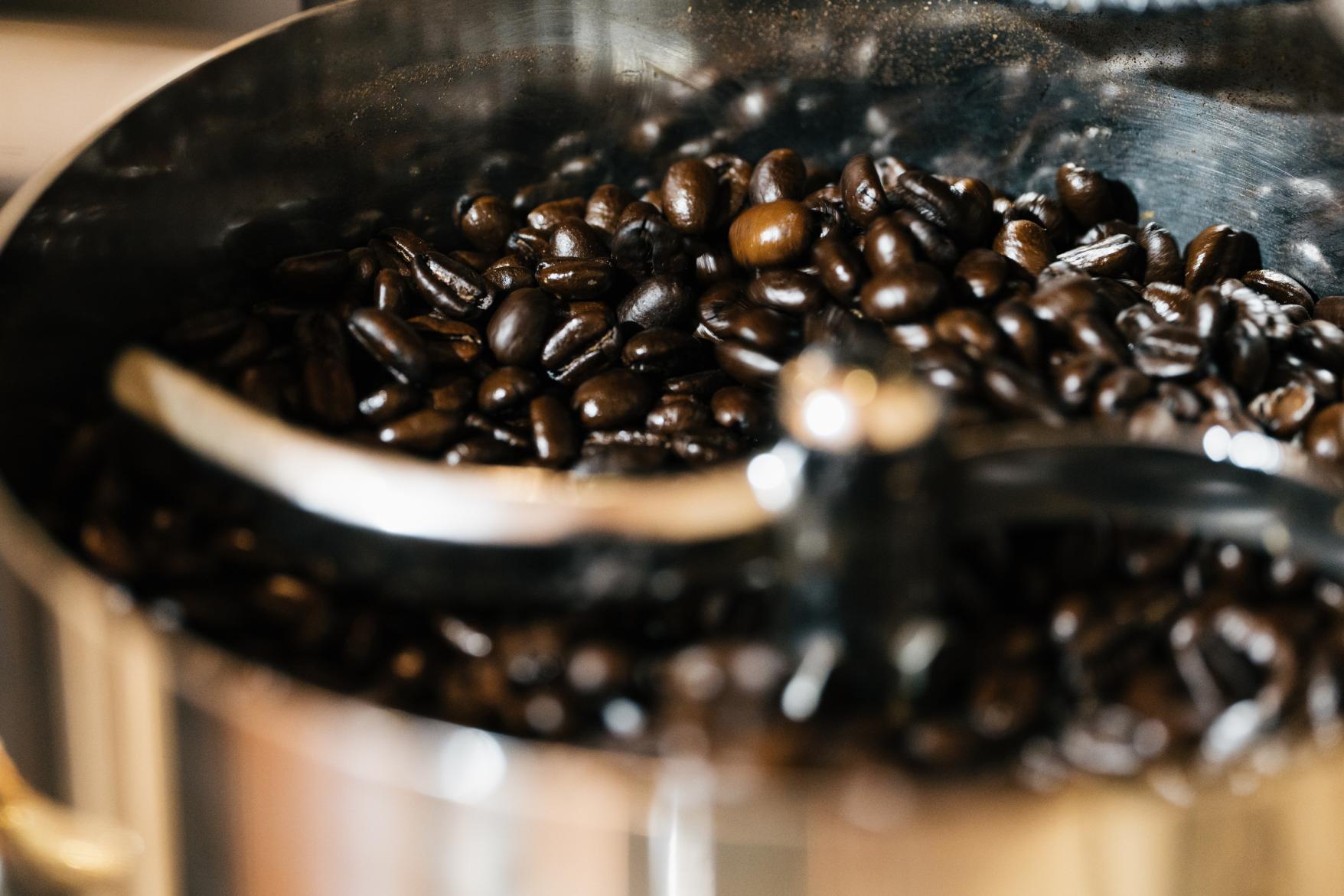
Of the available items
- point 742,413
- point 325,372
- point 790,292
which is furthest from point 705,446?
point 325,372

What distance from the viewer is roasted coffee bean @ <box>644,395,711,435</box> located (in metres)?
0.88

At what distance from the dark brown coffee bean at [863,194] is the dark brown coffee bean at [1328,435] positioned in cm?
38

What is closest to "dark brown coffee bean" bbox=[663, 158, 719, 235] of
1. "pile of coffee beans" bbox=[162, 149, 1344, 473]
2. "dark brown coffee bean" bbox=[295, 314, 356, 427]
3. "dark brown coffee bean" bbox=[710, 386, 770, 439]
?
"pile of coffee beans" bbox=[162, 149, 1344, 473]

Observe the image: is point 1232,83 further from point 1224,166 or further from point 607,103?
point 607,103

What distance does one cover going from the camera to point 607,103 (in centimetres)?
109

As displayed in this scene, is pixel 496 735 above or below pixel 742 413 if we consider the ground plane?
above

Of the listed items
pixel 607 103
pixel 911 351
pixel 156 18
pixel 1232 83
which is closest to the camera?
pixel 911 351

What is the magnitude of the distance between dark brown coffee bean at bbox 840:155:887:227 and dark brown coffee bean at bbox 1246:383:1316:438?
1.11ft

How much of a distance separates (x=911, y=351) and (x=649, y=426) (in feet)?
0.68

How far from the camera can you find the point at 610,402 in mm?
886

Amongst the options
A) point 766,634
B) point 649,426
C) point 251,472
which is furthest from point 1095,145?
point 251,472

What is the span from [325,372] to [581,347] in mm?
211

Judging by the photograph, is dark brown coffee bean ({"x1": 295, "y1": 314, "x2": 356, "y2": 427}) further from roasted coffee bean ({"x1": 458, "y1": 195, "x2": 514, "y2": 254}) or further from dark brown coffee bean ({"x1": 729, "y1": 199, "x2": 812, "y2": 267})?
dark brown coffee bean ({"x1": 729, "y1": 199, "x2": 812, "y2": 267})

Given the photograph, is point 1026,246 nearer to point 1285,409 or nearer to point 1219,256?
point 1219,256
